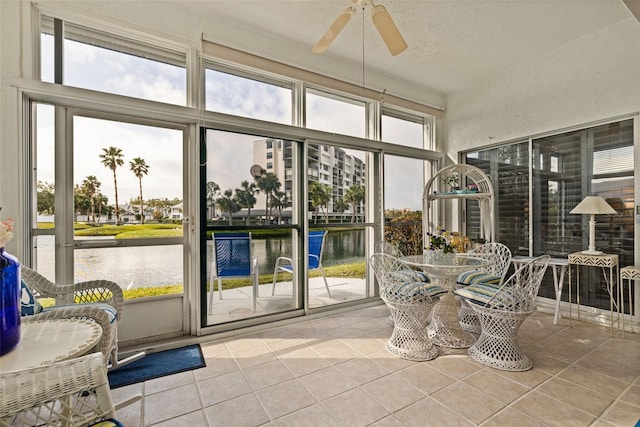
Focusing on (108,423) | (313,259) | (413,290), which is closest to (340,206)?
(313,259)

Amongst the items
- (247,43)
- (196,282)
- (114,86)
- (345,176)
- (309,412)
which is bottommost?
(309,412)

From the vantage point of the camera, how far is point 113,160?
2738 mm

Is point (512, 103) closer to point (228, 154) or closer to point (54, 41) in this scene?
point (228, 154)

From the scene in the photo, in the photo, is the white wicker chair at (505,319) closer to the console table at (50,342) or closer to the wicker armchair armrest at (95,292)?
the console table at (50,342)

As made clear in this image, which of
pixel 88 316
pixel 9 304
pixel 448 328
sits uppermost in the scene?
pixel 9 304

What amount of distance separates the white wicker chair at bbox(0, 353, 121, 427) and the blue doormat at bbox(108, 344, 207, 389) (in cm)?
131

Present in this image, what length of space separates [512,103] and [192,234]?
4.27 metres

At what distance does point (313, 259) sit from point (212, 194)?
1.41 metres

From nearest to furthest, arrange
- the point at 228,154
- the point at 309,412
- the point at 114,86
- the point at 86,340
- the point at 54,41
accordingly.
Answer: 1. the point at 86,340
2. the point at 309,412
3. the point at 54,41
4. the point at 114,86
5. the point at 228,154

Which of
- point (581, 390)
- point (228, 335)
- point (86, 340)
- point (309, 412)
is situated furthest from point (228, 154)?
point (581, 390)

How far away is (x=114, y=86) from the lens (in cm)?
270

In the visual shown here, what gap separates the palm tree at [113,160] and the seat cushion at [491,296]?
3134 millimetres

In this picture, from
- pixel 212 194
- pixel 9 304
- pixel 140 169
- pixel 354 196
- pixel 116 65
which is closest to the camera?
pixel 9 304

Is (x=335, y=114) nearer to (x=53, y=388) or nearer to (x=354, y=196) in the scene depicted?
(x=354, y=196)
